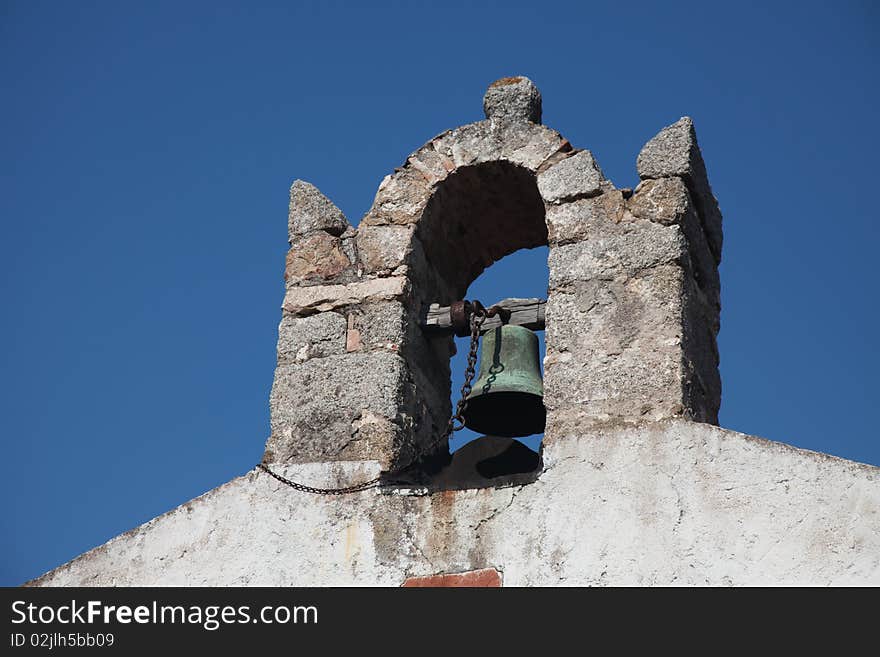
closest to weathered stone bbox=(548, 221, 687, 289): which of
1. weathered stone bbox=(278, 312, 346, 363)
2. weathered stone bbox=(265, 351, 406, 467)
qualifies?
weathered stone bbox=(265, 351, 406, 467)

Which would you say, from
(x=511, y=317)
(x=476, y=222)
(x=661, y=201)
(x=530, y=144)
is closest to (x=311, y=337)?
(x=511, y=317)

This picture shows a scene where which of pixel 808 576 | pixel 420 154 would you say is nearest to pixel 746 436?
pixel 808 576

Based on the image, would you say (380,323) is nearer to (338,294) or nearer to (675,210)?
(338,294)

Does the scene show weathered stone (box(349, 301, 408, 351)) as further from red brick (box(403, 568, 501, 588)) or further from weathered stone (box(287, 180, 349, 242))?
red brick (box(403, 568, 501, 588))

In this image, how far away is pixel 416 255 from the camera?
649 centimetres

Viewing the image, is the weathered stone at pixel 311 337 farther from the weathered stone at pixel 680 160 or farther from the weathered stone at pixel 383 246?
the weathered stone at pixel 680 160

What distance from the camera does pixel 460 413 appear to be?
616 centimetres

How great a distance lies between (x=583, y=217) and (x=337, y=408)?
126cm

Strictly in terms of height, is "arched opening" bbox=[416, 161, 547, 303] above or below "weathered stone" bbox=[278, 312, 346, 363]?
above

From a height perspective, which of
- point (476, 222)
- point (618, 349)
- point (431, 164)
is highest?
point (431, 164)

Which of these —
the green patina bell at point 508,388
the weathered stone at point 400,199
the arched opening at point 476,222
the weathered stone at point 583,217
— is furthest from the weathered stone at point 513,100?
the green patina bell at point 508,388

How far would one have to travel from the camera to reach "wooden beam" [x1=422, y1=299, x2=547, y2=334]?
20.9 ft

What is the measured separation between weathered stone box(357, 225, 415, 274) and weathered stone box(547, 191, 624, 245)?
2.06 ft
